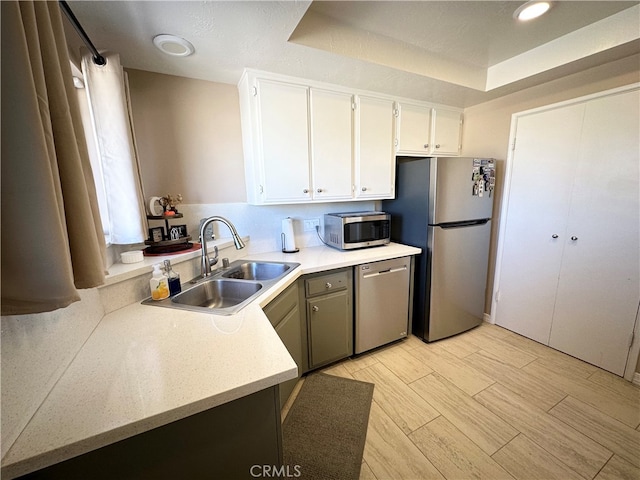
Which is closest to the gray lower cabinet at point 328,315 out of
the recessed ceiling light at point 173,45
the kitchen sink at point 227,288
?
the kitchen sink at point 227,288

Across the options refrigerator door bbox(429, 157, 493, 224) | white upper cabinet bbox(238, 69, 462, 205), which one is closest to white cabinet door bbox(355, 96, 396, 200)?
white upper cabinet bbox(238, 69, 462, 205)

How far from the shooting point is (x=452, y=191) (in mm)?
2023

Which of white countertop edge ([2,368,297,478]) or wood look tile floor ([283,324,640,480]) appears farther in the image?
wood look tile floor ([283,324,640,480])

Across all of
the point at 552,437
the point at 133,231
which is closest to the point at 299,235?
the point at 133,231

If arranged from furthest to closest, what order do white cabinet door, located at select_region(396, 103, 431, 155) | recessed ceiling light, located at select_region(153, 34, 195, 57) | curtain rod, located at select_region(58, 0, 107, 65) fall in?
white cabinet door, located at select_region(396, 103, 431, 155) → recessed ceiling light, located at select_region(153, 34, 195, 57) → curtain rod, located at select_region(58, 0, 107, 65)

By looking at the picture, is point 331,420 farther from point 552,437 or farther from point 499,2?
point 499,2

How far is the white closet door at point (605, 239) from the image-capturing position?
1.66 m

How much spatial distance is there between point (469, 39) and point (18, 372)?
269 cm

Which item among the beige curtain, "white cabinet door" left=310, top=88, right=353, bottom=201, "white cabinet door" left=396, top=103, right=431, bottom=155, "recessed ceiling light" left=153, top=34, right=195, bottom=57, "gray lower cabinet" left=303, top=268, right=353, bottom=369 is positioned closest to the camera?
the beige curtain

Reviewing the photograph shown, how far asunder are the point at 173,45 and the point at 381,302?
7.19ft

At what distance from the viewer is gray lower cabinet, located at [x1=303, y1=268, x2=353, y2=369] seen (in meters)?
1.74

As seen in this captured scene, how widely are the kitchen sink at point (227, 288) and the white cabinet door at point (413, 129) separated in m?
1.53

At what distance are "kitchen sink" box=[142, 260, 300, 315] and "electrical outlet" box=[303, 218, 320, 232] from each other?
2.06 feet

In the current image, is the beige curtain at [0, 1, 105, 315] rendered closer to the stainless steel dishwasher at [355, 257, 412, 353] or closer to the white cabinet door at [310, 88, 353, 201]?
the white cabinet door at [310, 88, 353, 201]
